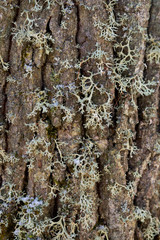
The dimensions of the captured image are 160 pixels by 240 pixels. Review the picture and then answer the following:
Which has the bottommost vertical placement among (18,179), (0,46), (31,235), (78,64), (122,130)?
(31,235)

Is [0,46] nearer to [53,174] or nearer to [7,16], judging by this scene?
[7,16]

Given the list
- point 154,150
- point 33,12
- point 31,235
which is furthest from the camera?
point 154,150

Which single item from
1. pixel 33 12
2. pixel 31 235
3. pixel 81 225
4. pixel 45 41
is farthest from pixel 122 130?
pixel 33 12

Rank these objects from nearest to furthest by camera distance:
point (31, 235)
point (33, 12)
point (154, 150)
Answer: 1. point (31, 235)
2. point (33, 12)
3. point (154, 150)

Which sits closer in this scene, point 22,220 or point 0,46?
point 22,220

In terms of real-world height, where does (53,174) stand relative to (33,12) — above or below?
below

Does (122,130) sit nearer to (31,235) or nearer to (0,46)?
(31,235)
